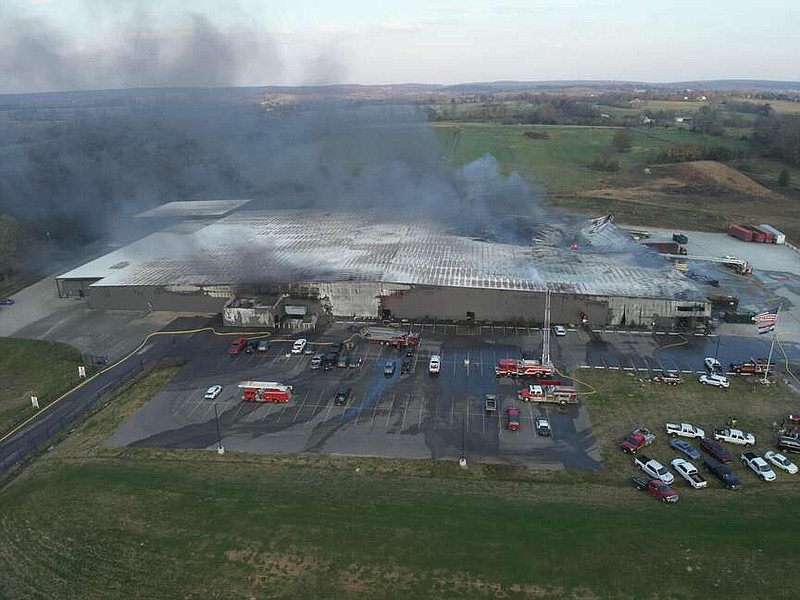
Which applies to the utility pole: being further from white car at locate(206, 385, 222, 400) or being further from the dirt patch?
the dirt patch

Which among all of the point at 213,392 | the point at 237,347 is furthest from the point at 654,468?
the point at 237,347

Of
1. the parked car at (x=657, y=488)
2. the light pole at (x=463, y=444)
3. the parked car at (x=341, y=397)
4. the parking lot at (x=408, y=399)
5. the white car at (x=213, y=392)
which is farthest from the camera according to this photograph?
the white car at (x=213, y=392)

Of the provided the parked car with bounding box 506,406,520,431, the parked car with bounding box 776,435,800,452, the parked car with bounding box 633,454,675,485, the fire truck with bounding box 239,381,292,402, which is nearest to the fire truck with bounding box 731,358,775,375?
the parked car with bounding box 776,435,800,452

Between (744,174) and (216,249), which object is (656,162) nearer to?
(744,174)

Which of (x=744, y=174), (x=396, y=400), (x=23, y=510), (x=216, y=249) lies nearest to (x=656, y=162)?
(x=744, y=174)

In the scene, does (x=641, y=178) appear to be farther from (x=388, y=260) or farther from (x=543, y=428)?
(x=543, y=428)

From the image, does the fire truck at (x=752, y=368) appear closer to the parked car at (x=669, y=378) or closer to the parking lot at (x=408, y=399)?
the parking lot at (x=408, y=399)

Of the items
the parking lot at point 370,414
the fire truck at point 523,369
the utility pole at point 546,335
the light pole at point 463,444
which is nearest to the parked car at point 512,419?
the parking lot at point 370,414

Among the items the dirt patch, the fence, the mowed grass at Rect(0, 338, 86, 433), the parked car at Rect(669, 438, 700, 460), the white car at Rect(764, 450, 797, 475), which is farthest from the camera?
the dirt patch
